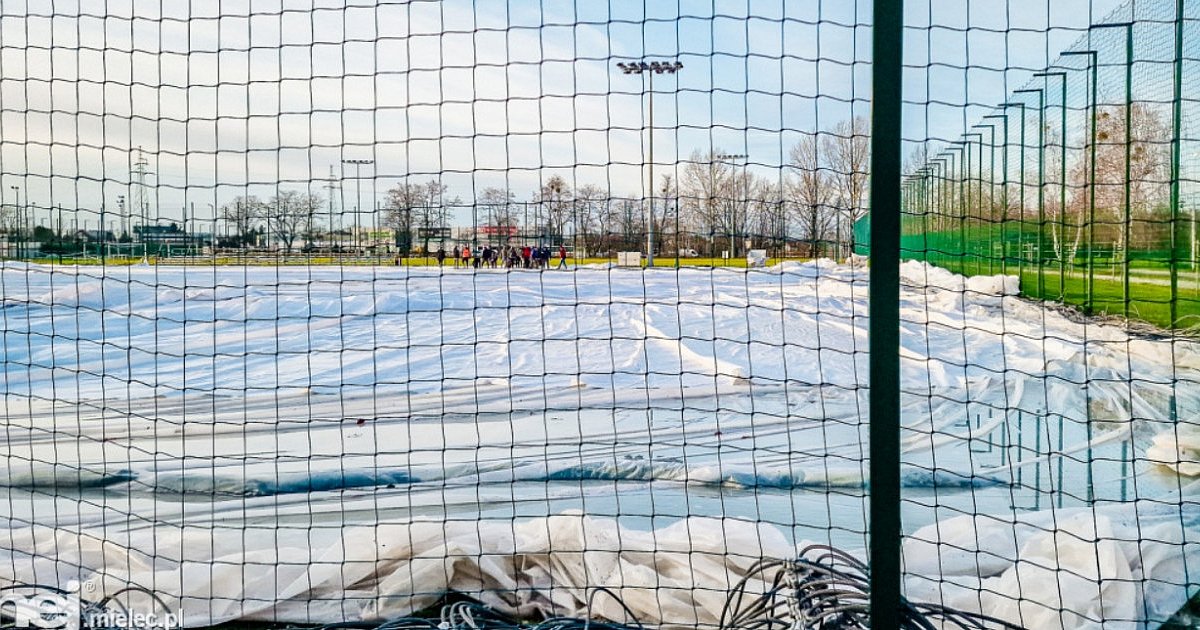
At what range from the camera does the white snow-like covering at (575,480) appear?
3.01 meters

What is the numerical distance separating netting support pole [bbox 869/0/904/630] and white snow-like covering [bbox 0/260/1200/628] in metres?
0.71

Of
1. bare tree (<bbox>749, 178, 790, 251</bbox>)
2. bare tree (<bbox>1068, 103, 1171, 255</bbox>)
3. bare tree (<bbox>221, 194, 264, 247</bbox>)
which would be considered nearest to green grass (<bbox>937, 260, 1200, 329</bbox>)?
bare tree (<bbox>1068, 103, 1171, 255</bbox>)

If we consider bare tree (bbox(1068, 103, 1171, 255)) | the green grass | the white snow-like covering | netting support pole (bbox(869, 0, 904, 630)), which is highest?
bare tree (bbox(1068, 103, 1171, 255))

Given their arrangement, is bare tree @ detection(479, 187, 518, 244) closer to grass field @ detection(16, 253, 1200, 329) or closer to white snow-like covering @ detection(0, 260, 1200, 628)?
white snow-like covering @ detection(0, 260, 1200, 628)

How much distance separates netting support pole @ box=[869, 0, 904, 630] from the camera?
83.8 inches

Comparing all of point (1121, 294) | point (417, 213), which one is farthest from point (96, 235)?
point (1121, 294)

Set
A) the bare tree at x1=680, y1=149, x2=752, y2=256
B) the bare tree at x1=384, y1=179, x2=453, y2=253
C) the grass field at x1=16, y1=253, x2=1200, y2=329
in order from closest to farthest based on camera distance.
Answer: the bare tree at x1=680, y1=149, x2=752, y2=256 → the bare tree at x1=384, y1=179, x2=453, y2=253 → the grass field at x1=16, y1=253, x2=1200, y2=329

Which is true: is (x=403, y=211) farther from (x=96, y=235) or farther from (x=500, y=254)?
(x=500, y=254)

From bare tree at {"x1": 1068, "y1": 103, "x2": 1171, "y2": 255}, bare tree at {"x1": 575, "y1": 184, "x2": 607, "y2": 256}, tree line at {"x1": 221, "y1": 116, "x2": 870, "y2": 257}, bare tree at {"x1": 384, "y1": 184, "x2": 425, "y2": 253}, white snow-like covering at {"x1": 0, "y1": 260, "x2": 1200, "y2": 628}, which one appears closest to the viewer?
white snow-like covering at {"x1": 0, "y1": 260, "x2": 1200, "y2": 628}

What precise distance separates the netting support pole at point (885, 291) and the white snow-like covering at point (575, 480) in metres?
0.71

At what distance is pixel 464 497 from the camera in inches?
182

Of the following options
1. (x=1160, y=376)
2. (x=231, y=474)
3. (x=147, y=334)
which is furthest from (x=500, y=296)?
(x=231, y=474)

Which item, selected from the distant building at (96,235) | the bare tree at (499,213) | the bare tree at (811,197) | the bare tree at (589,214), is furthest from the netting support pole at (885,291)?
the distant building at (96,235)

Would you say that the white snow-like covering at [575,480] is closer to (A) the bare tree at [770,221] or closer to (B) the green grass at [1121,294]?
(A) the bare tree at [770,221]
